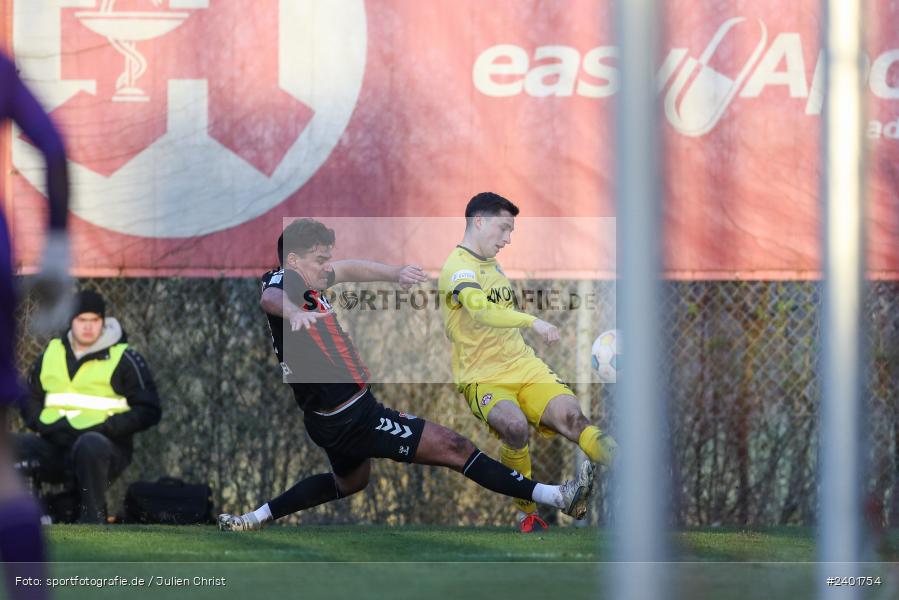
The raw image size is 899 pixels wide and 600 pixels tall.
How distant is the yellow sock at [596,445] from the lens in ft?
19.7

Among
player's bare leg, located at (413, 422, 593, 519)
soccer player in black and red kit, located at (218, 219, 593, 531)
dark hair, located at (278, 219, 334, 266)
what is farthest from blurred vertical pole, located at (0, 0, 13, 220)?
player's bare leg, located at (413, 422, 593, 519)

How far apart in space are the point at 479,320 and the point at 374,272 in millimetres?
525

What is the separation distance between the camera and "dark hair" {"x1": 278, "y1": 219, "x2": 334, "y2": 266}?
586cm

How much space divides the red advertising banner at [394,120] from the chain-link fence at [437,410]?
67 centimetres

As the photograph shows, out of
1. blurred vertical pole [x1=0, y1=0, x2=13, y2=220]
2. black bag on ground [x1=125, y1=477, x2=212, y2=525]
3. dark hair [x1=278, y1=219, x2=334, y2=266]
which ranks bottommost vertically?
black bag on ground [x1=125, y1=477, x2=212, y2=525]

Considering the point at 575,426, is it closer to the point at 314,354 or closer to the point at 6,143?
the point at 314,354

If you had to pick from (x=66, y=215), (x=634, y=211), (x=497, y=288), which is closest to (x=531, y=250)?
(x=497, y=288)

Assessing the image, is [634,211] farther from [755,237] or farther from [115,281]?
[115,281]

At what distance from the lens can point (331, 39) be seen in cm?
637

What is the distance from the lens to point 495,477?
227 inches

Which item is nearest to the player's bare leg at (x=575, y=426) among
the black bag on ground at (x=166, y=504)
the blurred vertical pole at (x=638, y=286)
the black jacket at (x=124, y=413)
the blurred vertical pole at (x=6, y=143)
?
the black bag on ground at (x=166, y=504)

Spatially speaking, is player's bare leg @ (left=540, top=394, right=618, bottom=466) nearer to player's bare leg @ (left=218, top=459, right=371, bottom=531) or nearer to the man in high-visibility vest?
player's bare leg @ (left=218, top=459, right=371, bottom=531)

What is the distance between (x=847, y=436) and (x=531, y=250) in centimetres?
384

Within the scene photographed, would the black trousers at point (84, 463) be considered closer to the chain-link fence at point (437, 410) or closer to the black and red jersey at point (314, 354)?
the chain-link fence at point (437, 410)
